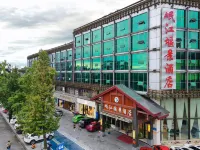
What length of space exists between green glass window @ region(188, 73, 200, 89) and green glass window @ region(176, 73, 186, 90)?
918mm

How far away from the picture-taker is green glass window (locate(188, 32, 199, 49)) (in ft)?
108

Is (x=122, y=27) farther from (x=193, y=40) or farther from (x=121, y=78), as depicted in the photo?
(x=193, y=40)

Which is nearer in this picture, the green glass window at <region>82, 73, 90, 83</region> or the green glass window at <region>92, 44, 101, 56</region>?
the green glass window at <region>92, 44, 101, 56</region>

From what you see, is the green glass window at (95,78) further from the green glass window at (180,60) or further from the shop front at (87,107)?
the green glass window at (180,60)

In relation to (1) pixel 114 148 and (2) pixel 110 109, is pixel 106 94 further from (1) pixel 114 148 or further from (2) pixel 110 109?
(1) pixel 114 148

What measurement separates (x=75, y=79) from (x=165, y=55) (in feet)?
106

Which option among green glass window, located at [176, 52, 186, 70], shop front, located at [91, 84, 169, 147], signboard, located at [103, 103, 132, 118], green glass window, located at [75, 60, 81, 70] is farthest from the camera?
green glass window, located at [75, 60, 81, 70]

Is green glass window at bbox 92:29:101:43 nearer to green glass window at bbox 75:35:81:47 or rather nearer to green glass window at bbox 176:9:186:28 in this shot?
green glass window at bbox 75:35:81:47

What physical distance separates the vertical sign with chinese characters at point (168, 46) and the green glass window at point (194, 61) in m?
3.46

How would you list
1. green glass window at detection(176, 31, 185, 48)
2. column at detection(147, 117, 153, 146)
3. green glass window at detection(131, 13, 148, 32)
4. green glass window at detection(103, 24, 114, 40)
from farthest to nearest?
green glass window at detection(103, 24, 114, 40) → green glass window at detection(131, 13, 148, 32) → green glass window at detection(176, 31, 185, 48) → column at detection(147, 117, 153, 146)

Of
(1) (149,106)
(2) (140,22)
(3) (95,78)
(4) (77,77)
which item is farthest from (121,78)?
(4) (77,77)

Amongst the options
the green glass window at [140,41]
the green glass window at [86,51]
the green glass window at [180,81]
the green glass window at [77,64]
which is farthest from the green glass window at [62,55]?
the green glass window at [180,81]

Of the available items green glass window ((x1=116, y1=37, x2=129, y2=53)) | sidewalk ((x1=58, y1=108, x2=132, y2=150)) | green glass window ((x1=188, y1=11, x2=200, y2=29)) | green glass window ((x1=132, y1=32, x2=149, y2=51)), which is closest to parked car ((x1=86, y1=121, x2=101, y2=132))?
sidewalk ((x1=58, y1=108, x2=132, y2=150))

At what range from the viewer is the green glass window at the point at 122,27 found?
37.6 metres
